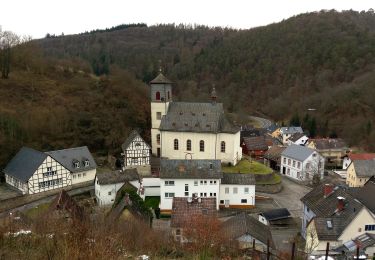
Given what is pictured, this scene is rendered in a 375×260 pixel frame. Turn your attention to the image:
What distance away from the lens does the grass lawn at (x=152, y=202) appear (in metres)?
33.1

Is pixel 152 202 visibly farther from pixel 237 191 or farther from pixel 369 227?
pixel 369 227

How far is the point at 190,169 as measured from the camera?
32.2 meters

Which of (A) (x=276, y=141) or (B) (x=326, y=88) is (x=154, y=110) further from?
(B) (x=326, y=88)

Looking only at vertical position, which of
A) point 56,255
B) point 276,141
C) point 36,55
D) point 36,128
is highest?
point 36,55

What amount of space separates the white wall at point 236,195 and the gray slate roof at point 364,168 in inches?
620

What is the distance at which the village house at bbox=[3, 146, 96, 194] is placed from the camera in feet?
110

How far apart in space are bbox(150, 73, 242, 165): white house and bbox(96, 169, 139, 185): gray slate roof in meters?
9.17

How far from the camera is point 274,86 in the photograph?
10412cm

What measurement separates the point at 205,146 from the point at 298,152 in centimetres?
1269

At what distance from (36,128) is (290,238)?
2979cm

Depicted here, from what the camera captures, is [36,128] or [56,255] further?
[36,128]

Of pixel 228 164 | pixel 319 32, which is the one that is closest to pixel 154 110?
A: pixel 228 164

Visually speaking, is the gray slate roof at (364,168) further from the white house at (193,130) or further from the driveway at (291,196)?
the white house at (193,130)

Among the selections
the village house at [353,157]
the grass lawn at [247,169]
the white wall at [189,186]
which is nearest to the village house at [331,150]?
the village house at [353,157]
